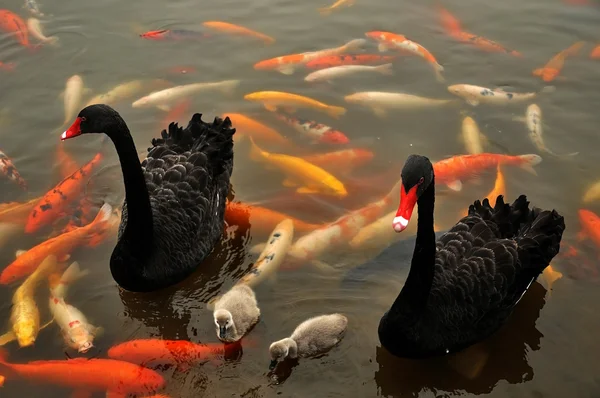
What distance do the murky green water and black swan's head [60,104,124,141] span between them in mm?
1365

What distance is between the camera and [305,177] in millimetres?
5918

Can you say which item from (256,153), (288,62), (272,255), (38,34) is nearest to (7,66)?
(38,34)

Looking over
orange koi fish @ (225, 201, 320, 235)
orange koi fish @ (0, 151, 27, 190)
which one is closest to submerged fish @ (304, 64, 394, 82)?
orange koi fish @ (225, 201, 320, 235)

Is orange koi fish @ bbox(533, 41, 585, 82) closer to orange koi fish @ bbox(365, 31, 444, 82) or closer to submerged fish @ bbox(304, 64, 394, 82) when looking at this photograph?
orange koi fish @ bbox(365, 31, 444, 82)

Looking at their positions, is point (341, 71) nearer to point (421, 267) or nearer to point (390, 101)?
point (390, 101)

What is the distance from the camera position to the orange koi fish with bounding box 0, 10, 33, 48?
7.69 metres

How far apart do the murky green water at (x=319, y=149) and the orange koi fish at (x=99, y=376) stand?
3.2 inches

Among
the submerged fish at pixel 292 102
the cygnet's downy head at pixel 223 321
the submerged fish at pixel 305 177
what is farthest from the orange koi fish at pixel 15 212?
the submerged fish at pixel 292 102

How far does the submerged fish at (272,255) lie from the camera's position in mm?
4934

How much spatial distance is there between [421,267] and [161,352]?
175cm

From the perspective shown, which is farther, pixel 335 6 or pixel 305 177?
pixel 335 6

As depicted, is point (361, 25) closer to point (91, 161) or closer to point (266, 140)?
point (266, 140)

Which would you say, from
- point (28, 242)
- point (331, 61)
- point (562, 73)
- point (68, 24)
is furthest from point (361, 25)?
point (28, 242)

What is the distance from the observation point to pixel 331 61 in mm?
7219
